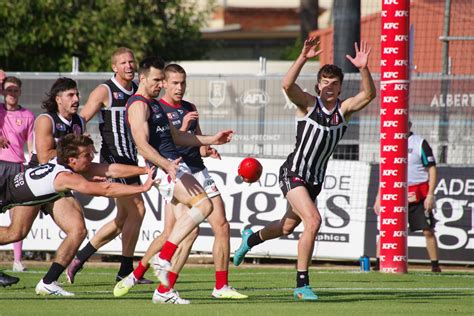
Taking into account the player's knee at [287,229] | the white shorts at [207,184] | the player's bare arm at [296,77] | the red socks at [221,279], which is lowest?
the red socks at [221,279]

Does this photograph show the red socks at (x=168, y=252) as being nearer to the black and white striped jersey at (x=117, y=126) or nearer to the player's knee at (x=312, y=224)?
the player's knee at (x=312, y=224)

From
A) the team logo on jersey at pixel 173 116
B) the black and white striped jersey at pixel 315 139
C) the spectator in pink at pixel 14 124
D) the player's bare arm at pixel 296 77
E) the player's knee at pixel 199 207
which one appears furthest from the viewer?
the spectator in pink at pixel 14 124

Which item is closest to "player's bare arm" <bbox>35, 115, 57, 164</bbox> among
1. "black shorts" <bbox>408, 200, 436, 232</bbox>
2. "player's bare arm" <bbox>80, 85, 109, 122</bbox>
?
A: "player's bare arm" <bbox>80, 85, 109, 122</bbox>

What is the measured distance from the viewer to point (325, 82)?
11.9 meters

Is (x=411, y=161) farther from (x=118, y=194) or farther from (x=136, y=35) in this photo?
(x=136, y=35)

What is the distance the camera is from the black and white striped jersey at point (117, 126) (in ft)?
43.1

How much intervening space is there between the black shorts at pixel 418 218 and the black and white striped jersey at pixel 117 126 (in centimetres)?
486

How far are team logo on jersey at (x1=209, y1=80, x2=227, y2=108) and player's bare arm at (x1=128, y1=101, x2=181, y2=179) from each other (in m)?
6.92

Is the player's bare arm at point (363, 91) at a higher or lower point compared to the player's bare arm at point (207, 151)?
higher

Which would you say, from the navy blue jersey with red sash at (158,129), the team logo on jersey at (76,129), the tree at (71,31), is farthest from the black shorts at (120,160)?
the tree at (71,31)

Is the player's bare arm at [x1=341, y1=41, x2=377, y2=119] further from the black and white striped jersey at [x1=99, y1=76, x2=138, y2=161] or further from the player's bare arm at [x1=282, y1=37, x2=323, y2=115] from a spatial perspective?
the black and white striped jersey at [x1=99, y1=76, x2=138, y2=161]

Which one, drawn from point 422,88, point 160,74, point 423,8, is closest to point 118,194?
point 160,74

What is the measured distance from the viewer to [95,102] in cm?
1305

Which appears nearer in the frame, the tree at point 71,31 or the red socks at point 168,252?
the red socks at point 168,252
